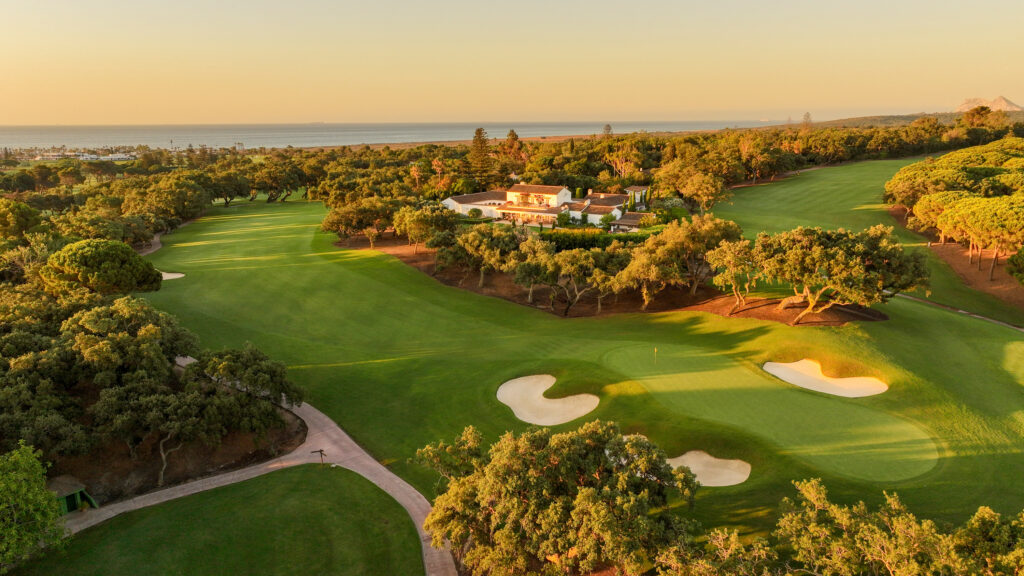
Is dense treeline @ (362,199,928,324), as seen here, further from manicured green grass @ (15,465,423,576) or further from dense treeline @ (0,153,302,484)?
manicured green grass @ (15,465,423,576)

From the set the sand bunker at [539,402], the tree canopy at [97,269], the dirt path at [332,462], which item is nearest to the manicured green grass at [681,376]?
the sand bunker at [539,402]

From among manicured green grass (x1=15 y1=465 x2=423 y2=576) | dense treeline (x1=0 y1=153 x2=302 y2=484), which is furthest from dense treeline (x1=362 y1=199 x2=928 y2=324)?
manicured green grass (x1=15 y1=465 x2=423 y2=576)

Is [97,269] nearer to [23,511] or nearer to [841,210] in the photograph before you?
[23,511]

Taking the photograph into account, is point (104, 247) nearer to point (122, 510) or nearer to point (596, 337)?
point (122, 510)

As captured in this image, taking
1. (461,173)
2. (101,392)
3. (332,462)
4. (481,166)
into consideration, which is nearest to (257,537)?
(332,462)

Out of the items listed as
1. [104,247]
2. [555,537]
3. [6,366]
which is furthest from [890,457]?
[104,247]

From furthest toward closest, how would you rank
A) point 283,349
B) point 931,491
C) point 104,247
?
point 104,247 → point 283,349 → point 931,491

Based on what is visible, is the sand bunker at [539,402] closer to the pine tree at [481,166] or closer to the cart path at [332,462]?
the cart path at [332,462]

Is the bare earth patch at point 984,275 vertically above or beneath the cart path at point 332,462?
above
